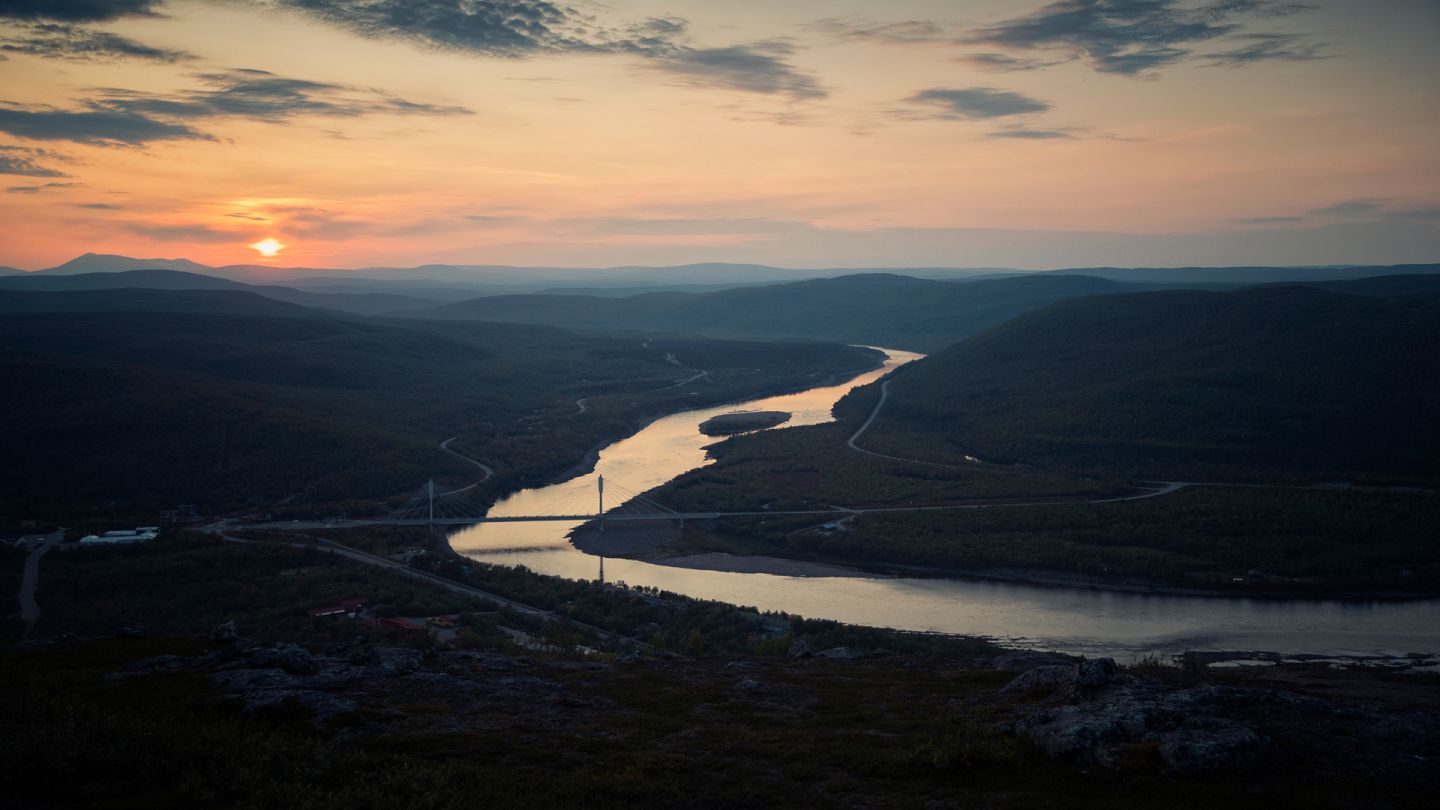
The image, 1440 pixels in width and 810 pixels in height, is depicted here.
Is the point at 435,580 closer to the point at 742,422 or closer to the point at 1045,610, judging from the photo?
the point at 1045,610

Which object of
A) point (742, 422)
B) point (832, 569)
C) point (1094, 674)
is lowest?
point (832, 569)

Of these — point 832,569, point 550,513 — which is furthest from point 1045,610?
point 550,513

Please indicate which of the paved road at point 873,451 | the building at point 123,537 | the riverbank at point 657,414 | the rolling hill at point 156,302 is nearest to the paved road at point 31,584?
the building at point 123,537

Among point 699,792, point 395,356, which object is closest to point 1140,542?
point 699,792

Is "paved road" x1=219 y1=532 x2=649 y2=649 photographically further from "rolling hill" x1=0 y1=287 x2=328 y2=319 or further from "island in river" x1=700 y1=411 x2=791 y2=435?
"rolling hill" x1=0 y1=287 x2=328 y2=319

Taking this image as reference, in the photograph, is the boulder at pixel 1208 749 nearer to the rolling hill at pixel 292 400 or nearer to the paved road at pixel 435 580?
the paved road at pixel 435 580

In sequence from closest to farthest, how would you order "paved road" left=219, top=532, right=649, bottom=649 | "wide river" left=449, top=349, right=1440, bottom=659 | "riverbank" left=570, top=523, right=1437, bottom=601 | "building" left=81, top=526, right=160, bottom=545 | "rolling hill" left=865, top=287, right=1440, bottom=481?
"wide river" left=449, top=349, right=1440, bottom=659, "paved road" left=219, top=532, right=649, bottom=649, "riverbank" left=570, top=523, right=1437, bottom=601, "building" left=81, top=526, right=160, bottom=545, "rolling hill" left=865, top=287, right=1440, bottom=481

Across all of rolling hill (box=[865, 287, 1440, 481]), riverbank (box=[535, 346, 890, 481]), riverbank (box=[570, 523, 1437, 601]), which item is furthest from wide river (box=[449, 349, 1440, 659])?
rolling hill (box=[865, 287, 1440, 481])

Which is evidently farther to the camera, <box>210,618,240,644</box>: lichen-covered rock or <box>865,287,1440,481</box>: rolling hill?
<box>865,287,1440,481</box>: rolling hill
